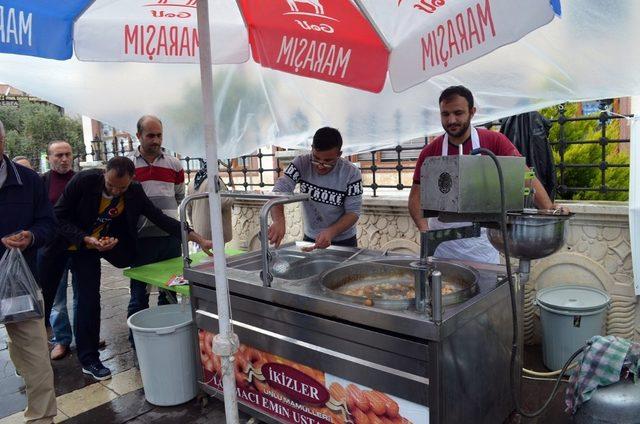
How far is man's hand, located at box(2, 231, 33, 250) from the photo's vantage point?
8.53 ft

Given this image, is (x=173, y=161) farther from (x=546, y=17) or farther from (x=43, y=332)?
(x=546, y=17)

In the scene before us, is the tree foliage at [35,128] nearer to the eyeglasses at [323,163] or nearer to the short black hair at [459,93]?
the eyeglasses at [323,163]

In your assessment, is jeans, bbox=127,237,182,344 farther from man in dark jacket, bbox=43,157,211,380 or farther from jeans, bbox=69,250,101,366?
jeans, bbox=69,250,101,366

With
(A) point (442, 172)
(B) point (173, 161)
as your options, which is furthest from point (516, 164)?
(B) point (173, 161)

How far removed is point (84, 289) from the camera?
11.3ft

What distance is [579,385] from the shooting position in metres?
2.50

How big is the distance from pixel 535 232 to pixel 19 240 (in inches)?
106

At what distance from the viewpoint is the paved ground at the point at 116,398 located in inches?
119

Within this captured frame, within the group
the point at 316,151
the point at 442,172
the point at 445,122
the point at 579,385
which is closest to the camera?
the point at 442,172

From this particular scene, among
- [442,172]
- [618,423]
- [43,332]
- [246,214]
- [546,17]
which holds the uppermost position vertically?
[546,17]

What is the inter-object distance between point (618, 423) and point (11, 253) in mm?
3377

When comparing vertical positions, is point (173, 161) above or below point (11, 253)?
above

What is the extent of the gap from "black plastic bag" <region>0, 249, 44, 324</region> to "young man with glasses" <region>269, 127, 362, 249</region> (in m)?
1.46

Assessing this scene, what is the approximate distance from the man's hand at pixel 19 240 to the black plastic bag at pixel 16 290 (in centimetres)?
3
